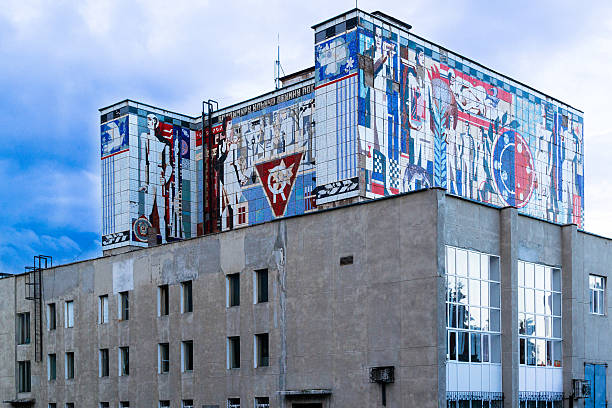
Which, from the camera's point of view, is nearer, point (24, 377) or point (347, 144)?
point (347, 144)

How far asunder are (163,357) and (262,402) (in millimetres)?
7729

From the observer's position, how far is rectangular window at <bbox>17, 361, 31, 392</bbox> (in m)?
55.2

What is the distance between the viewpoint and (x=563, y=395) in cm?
4144

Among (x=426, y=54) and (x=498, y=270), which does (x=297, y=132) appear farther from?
(x=498, y=270)

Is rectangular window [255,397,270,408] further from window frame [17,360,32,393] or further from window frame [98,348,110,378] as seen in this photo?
window frame [17,360,32,393]

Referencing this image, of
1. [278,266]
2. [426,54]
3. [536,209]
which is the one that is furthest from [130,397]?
[536,209]

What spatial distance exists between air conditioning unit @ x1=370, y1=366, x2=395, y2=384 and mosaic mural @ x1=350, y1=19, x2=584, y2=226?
13.0m

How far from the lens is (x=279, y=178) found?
55156mm

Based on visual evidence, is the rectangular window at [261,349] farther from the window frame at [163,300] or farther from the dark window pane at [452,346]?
the dark window pane at [452,346]

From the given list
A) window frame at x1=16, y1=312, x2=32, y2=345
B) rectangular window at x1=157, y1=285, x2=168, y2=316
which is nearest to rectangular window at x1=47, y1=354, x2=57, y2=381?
window frame at x1=16, y1=312, x2=32, y2=345

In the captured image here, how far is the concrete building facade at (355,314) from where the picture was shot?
36438 millimetres

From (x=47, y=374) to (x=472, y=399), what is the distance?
28056mm

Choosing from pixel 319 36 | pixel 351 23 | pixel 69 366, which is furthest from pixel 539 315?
pixel 69 366

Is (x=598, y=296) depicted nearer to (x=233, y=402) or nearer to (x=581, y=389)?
(x=581, y=389)
